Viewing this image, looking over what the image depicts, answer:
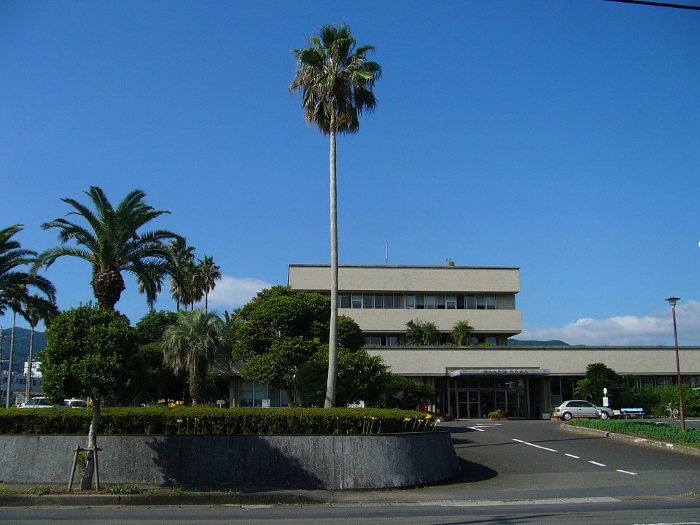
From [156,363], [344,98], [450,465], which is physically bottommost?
[450,465]

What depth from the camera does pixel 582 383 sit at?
46.2m

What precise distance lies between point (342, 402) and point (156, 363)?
19043 mm

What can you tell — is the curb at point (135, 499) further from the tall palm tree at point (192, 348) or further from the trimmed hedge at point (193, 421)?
the tall palm tree at point (192, 348)

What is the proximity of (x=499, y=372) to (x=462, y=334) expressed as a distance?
22.7 ft

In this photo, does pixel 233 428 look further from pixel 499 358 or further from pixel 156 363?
pixel 499 358

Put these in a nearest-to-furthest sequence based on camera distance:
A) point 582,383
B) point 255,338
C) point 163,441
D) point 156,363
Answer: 1. point 163,441
2. point 255,338
3. point 156,363
4. point 582,383

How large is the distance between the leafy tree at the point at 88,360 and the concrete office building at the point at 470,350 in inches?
1270

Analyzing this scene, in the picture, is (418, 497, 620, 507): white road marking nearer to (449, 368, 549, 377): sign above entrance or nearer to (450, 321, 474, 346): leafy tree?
(449, 368, 549, 377): sign above entrance

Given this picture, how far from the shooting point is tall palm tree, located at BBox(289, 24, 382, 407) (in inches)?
951

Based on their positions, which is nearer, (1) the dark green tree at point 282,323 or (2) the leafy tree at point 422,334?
(1) the dark green tree at point 282,323

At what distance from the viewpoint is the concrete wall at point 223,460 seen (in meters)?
16.9

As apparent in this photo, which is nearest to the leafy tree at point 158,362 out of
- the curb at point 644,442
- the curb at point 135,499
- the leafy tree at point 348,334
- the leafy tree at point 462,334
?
the leafy tree at point 348,334

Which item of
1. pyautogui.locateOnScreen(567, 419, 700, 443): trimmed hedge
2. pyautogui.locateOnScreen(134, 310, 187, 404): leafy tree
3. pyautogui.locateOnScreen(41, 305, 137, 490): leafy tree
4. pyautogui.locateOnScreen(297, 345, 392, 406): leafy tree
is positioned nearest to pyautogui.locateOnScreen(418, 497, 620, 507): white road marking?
pyautogui.locateOnScreen(41, 305, 137, 490): leafy tree

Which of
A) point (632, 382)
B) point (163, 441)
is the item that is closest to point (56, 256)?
point (163, 441)
